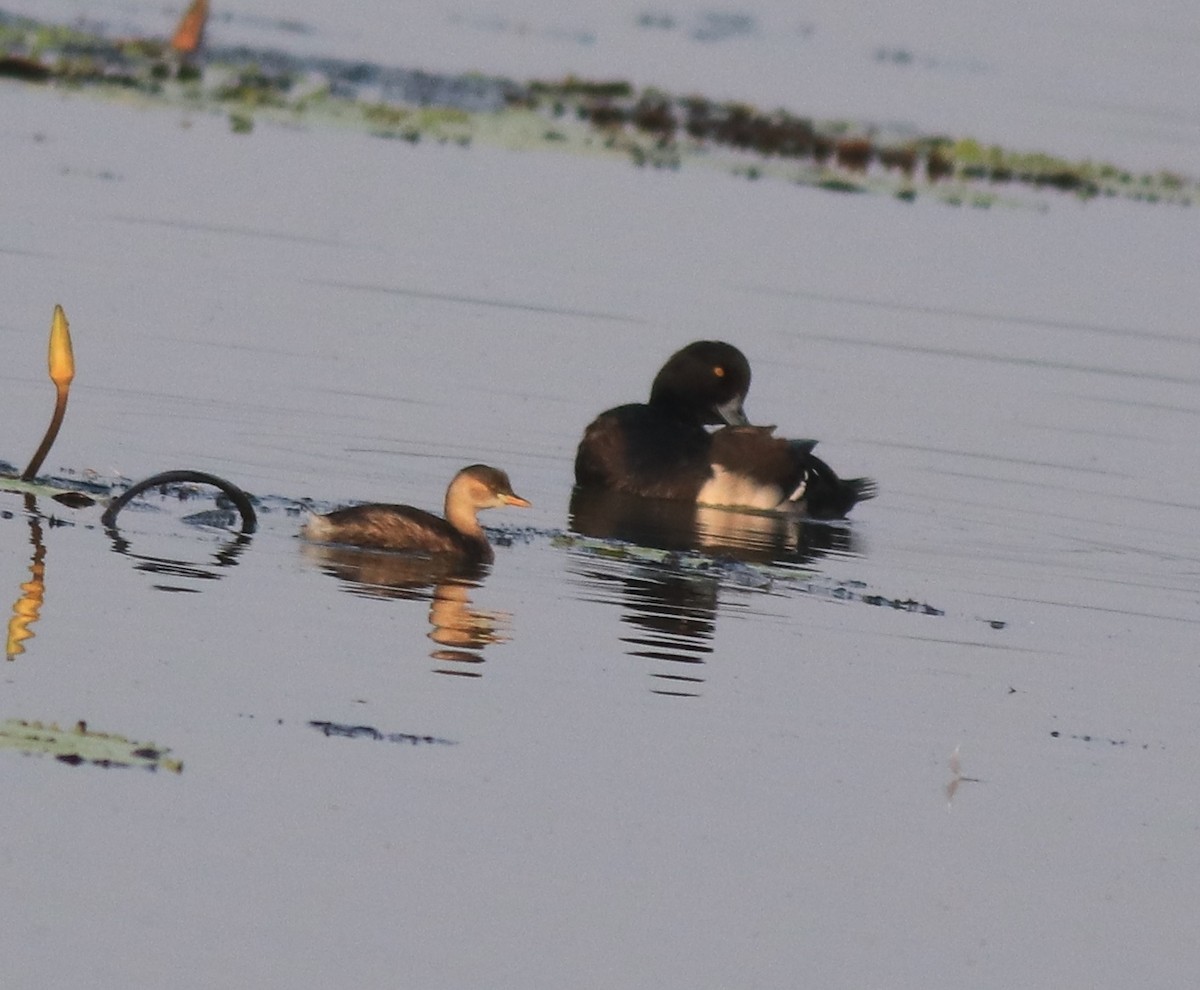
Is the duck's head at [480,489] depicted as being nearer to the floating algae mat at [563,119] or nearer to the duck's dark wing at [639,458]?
the duck's dark wing at [639,458]

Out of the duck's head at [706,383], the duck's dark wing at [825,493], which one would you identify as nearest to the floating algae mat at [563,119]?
the duck's head at [706,383]

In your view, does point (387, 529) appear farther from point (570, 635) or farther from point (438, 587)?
point (570, 635)

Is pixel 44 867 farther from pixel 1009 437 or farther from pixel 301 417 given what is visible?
pixel 1009 437

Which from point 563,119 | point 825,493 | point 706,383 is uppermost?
point 563,119

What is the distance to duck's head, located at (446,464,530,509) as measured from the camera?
1422 cm

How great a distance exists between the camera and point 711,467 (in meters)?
17.6

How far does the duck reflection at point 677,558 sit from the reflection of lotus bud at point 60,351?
2.53 meters

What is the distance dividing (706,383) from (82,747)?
31.4 feet

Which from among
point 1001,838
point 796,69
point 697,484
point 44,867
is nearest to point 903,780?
point 1001,838

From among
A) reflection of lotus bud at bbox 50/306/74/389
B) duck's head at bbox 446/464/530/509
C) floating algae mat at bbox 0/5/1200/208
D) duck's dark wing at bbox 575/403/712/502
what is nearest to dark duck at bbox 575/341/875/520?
duck's dark wing at bbox 575/403/712/502

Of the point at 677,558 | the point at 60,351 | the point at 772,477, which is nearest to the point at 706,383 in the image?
the point at 772,477

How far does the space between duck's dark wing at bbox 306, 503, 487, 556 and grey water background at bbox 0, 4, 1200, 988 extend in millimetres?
200

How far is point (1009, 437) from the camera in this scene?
69.0ft

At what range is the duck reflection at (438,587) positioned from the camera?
11.9 m
